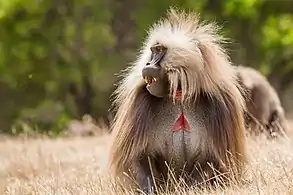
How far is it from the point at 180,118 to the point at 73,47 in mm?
12983

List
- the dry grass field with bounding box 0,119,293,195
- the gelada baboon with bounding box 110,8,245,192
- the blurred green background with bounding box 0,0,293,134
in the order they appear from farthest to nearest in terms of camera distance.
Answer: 1. the blurred green background with bounding box 0,0,293,134
2. the gelada baboon with bounding box 110,8,245,192
3. the dry grass field with bounding box 0,119,293,195

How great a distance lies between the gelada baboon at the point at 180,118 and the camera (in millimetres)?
5336

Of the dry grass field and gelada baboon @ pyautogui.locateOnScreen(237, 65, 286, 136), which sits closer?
the dry grass field

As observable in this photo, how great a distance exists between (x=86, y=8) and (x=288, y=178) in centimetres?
1349

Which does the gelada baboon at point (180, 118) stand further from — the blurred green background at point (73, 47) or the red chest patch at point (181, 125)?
the blurred green background at point (73, 47)

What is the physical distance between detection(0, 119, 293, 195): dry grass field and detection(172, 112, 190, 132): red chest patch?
0.42 metres

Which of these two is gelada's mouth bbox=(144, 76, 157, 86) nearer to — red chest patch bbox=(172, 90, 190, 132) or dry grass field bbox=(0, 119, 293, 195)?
red chest patch bbox=(172, 90, 190, 132)

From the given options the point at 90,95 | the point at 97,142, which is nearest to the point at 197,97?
the point at 97,142

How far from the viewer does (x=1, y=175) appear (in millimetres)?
7359

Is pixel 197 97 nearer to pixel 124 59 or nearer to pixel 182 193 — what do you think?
pixel 182 193

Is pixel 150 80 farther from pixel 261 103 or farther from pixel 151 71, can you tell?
pixel 261 103

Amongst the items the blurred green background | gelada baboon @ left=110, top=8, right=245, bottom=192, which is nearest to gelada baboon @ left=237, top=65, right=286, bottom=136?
gelada baboon @ left=110, top=8, right=245, bottom=192

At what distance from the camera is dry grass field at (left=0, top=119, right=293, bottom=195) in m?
5.03

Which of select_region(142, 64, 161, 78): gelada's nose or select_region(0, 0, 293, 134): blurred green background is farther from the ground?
select_region(142, 64, 161, 78): gelada's nose
